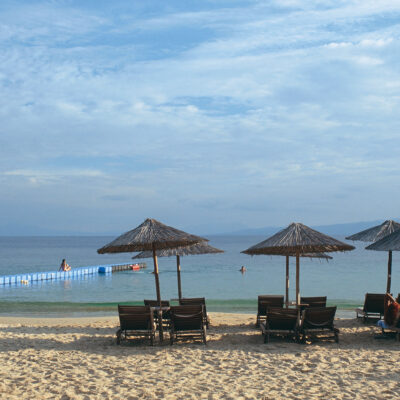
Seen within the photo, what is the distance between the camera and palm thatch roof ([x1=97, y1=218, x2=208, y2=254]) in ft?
28.1

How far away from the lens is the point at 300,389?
18.2ft

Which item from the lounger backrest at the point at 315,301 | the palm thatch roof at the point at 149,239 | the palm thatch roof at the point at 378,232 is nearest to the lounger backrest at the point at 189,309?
the palm thatch roof at the point at 149,239

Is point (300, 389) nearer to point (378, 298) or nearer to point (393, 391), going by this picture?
point (393, 391)

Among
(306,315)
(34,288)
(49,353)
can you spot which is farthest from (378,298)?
(34,288)

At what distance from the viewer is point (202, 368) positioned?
6555 millimetres

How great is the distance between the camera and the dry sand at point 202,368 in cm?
550

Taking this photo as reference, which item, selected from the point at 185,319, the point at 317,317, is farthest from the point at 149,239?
the point at 317,317

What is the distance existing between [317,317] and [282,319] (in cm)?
61

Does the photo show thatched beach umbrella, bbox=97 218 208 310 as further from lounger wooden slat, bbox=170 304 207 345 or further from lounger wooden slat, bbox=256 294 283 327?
lounger wooden slat, bbox=256 294 283 327

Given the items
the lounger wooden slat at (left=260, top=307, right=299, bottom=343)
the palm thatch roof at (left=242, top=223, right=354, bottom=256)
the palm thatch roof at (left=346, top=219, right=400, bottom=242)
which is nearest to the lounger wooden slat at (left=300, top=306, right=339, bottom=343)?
the lounger wooden slat at (left=260, top=307, right=299, bottom=343)

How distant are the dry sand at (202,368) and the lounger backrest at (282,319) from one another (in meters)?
0.30

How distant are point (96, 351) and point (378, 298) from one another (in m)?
6.57

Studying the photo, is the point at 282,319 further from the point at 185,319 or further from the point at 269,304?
the point at 269,304

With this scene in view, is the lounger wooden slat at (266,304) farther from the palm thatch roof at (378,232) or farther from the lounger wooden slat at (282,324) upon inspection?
the palm thatch roof at (378,232)
